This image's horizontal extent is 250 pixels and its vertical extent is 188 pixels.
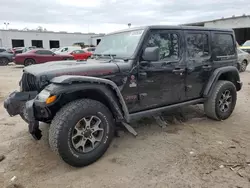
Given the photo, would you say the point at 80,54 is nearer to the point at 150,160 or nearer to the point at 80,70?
the point at 80,70

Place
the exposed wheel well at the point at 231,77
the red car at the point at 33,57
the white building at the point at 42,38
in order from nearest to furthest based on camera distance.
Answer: the exposed wheel well at the point at 231,77
the red car at the point at 33,57
the white building at the point at 42,38

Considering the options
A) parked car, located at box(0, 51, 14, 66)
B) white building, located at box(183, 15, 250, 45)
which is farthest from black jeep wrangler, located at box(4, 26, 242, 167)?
white building, located at box(183, 15, 250, 45)

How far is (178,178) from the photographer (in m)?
2.80

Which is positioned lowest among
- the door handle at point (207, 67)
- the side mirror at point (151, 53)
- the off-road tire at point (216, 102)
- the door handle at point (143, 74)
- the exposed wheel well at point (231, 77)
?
the off-road tire at point (216, 102)

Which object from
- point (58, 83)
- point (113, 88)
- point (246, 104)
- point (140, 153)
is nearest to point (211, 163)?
point (140, 153)

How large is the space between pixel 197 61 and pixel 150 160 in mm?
2123

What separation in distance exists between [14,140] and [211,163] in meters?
3.22

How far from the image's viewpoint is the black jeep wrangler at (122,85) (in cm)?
287

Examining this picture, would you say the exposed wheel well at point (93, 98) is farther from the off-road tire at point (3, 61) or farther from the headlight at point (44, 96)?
the off-road tire at point (3, 61)

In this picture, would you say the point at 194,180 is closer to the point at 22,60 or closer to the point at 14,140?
the point at 14,140

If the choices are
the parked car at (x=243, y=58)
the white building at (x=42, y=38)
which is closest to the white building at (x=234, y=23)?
the parked car at (x=243, y=58)

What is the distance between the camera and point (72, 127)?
2852mm

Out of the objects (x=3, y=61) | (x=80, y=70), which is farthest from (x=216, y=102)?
(x=3, y=61)

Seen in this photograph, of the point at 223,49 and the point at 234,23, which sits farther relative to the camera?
the point at 234,23
